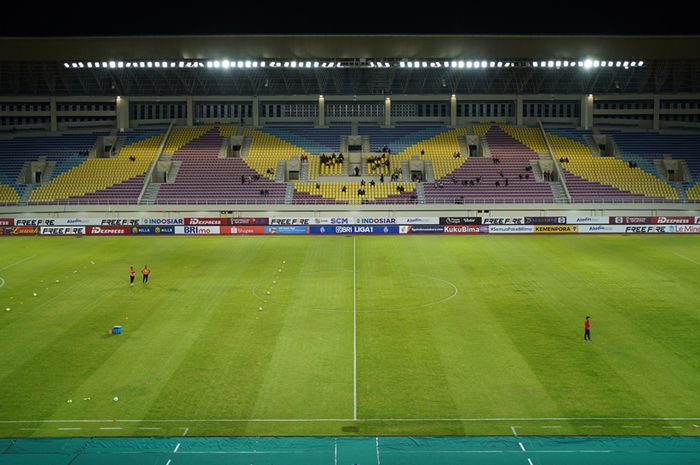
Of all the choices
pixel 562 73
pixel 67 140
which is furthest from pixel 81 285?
pixel 562 73

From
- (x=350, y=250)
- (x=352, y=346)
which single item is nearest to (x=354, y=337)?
(x=352, y=346)

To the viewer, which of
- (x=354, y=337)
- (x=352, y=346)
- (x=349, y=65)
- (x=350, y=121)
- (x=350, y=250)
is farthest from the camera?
(x=350, y=121)

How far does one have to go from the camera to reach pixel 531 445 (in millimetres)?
17828

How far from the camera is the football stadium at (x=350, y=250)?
63.5 feet

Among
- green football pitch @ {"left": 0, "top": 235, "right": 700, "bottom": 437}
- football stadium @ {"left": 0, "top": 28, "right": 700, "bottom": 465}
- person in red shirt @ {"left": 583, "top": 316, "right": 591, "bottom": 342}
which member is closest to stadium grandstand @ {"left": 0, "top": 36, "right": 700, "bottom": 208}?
football stadium @ {"left": 0, "top": 28, "right": 700, "bottom": 465}

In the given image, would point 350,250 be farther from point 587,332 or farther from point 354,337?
point 587,332

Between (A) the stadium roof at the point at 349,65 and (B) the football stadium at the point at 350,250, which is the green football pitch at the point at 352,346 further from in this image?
(A) the stadium roof at the point at 349,65

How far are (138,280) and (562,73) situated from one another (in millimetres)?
54097

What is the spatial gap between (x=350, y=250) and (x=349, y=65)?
28.0 meters

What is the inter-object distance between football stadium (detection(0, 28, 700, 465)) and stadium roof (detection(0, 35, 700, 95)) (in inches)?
11.6

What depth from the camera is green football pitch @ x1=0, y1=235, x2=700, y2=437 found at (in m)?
19.6

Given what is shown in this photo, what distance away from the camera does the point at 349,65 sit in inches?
2798

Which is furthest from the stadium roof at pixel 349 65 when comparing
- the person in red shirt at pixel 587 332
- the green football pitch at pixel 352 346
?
the person in red shirt at pixel 587 332

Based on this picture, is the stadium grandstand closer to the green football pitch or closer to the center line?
the green football pitch
